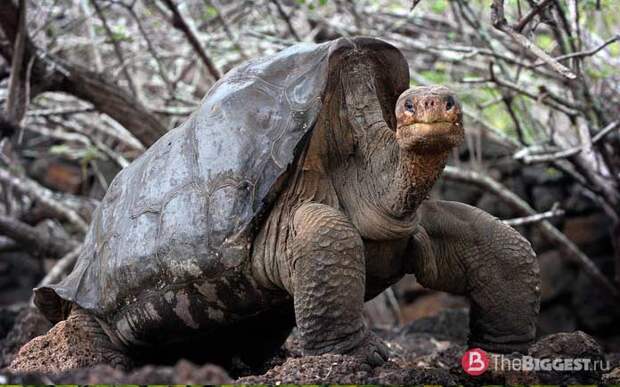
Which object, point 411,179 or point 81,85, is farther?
point 81,85

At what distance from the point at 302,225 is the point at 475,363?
0.68 meters

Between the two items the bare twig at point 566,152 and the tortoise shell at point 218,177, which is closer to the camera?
the tortoise shell at point 218,177

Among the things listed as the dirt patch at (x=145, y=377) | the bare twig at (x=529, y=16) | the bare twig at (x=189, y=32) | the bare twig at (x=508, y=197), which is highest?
the bare twig at (x=189, y=32)

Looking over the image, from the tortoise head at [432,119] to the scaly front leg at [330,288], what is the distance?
15.1 inches

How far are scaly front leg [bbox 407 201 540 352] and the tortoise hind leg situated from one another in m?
1.31

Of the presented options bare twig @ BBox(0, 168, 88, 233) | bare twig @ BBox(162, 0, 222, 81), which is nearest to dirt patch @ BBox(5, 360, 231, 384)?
bare twig @ BBox(162, 0, 222, 81)

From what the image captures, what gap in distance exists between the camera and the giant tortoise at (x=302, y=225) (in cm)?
250

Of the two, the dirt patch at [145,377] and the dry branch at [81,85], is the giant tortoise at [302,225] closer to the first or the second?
the dirt patch at [145,377]

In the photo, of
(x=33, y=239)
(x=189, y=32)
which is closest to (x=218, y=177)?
(x=189, y=32)

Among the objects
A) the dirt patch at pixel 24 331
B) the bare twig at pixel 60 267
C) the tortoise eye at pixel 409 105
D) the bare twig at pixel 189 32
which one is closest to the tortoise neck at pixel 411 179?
the tortoise eye at pixel 409 105

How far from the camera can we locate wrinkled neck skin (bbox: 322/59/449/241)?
250 cm

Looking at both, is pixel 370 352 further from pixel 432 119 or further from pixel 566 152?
pixel 566 152

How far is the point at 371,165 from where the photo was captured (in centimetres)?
273

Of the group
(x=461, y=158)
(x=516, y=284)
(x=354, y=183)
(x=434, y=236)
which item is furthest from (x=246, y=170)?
(x=461, y=158)
